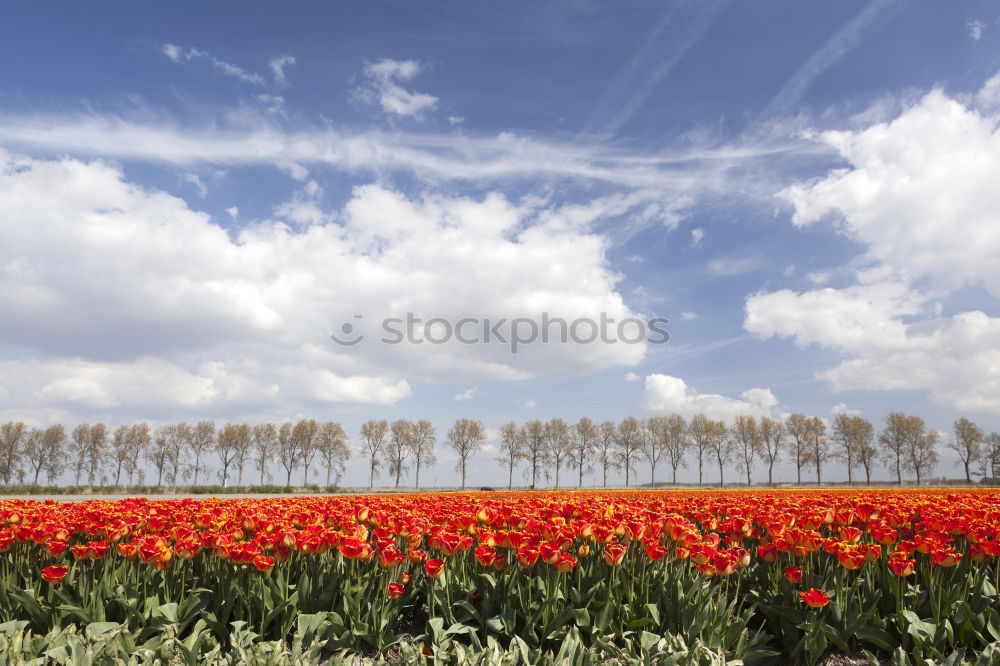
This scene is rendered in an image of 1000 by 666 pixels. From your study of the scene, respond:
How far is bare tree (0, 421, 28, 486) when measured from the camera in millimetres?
62438

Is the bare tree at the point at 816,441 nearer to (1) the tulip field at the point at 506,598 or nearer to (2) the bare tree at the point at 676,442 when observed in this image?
(2) the bare tree at the point at 676,442

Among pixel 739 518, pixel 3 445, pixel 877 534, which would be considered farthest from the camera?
pixel 3 445

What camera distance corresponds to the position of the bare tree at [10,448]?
205 feet

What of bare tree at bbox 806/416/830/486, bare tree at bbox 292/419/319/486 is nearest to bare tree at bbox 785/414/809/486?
bare tree at bbox 806/416/830/486

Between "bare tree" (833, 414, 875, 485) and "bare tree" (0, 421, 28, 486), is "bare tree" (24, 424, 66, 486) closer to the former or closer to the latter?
"bare tree" (0, 421, 28, 486)

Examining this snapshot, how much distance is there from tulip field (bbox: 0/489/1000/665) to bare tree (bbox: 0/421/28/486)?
73.3 metres

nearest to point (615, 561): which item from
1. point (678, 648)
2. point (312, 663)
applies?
point (678, 648)

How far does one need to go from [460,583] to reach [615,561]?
138cm


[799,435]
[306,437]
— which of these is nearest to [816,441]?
[799,435]

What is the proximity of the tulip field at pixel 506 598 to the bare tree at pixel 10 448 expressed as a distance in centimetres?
7329

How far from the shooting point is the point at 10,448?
6334 cm

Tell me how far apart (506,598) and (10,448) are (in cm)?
7781

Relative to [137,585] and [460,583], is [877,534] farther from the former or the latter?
[137,585]

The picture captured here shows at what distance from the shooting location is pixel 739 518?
254 inches
